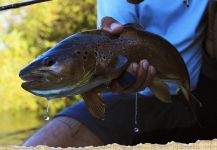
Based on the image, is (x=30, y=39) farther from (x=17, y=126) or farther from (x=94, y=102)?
(x=94, y=102)

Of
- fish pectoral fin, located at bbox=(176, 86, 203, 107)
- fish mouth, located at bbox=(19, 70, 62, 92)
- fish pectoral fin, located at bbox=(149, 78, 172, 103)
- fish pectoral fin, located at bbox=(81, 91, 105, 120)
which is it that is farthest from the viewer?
fish pectoral fin, located at bbox=(176, 86, 203, 107)

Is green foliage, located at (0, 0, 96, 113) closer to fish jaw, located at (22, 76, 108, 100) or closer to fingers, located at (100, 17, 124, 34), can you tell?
fingers, located at (100, 17, 124, 34)

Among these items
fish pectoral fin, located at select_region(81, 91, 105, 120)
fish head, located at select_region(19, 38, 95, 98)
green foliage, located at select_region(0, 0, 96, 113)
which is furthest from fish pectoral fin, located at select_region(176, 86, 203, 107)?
green foliage, located at select_region(0, 0, 96, 113)

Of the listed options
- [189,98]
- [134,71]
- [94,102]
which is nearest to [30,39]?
[189,98]

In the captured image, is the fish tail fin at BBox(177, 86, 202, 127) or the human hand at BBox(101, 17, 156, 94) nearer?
the human hand at BBox(101, 17, 156, 94)

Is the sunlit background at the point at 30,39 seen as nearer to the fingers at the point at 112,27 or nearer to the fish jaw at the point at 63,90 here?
the fingers at the point at 112,27

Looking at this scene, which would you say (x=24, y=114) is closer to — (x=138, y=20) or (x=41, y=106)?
(x=41, y=106)

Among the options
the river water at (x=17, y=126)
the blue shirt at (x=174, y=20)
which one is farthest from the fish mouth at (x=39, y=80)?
the river water at (x=17, y=126)

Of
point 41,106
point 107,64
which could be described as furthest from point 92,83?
point 41,106
